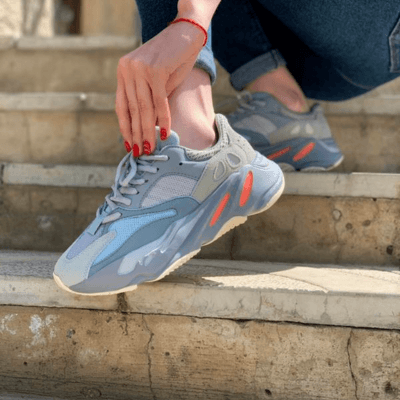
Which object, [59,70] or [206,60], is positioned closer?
[206,60]

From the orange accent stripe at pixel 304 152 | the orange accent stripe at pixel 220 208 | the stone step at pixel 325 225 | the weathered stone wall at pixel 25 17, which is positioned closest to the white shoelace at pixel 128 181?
the orange accent stripe at pixel 220 208

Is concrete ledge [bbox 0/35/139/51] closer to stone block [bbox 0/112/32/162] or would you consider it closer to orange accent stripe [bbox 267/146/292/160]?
stone block [bbox 0/112/32/162]

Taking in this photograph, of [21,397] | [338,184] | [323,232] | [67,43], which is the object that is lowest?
[21,397]

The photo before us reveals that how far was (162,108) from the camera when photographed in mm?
899

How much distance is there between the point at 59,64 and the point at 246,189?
1.52 m

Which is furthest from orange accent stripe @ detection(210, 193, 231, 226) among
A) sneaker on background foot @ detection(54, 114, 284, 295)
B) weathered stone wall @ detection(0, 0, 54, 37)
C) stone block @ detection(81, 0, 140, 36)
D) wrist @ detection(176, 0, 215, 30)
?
stone block @ detection(81, 0, 140, 36)

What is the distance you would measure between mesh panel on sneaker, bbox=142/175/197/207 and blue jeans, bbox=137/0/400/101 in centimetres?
24

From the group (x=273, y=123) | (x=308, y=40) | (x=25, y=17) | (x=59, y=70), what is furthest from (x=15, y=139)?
(x=25, y=17)

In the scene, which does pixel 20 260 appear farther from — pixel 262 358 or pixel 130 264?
pixel 262 358

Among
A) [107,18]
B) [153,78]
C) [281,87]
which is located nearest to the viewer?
[153,78]

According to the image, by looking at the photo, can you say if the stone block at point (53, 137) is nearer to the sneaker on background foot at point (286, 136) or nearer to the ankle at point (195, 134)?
the sneaker on background foot at point (286, 136)

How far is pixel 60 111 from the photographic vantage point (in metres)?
1.59

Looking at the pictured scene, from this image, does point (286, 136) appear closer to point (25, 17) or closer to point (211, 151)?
point (211, 151)

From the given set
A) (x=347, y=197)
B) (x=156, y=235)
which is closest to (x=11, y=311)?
(x=156, y=235)
